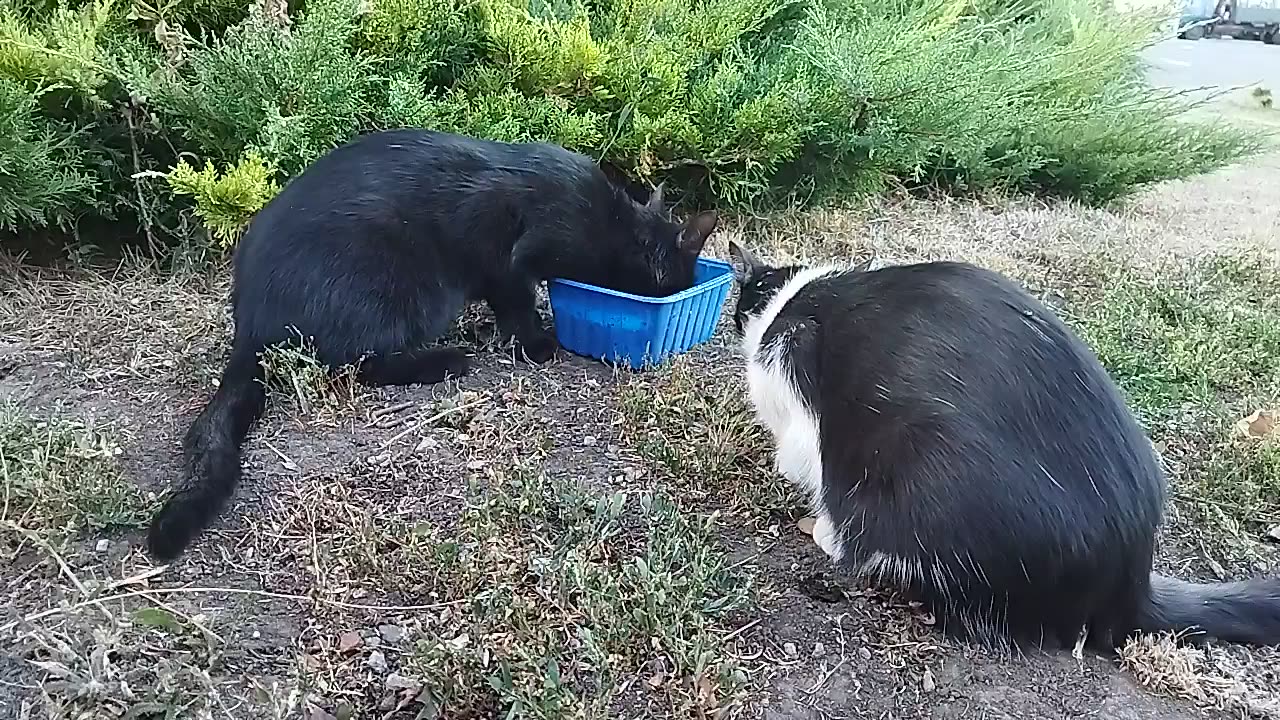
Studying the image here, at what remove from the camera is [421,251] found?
2662 mm

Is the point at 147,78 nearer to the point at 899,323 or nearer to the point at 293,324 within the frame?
the point at 293,324

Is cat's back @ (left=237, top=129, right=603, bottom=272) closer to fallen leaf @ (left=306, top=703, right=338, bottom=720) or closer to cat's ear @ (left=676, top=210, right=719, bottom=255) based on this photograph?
cat's ear @ (left=676, top=210, right=719, bottom=255)

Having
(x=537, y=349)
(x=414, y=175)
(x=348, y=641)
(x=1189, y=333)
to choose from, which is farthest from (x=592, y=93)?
(x=348, y=641)

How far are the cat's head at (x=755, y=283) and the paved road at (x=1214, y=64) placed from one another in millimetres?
3265

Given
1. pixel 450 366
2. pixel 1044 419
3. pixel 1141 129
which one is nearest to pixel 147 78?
pixel 450 366

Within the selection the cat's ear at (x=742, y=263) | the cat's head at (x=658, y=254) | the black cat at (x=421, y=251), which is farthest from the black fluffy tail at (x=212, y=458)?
the cat's ear at (x=742, y=263)

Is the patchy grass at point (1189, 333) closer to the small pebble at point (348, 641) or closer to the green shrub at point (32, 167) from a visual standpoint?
the small pebble at point (348, 641)

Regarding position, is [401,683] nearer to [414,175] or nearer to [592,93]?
[414,175]

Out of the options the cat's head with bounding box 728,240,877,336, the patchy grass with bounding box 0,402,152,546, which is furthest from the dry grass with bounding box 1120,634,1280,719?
the patchy grass with bounding box 0,402,152,546

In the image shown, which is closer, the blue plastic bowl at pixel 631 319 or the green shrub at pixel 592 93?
the blue plastic bowl at pixel 631 319

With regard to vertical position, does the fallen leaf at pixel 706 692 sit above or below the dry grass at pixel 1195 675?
above

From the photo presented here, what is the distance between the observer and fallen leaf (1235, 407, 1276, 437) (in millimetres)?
2516

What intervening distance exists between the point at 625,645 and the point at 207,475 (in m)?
0.96

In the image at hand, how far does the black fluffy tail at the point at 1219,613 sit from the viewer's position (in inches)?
72.7
